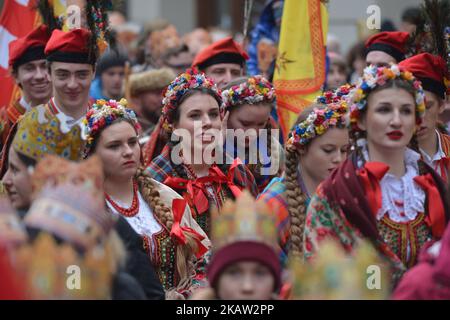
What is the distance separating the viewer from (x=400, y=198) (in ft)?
19.0

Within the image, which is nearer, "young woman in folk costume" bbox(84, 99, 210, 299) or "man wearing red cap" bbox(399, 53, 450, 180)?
"young woman in folk costume" bbox(84, 99, 210, 299)

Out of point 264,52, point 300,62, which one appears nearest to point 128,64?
point 264,52

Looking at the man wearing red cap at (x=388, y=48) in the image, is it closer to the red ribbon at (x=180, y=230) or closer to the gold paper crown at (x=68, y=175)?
the red ribbon at (x=180, y=230)

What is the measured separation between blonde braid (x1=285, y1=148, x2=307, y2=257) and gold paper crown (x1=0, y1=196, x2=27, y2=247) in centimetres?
198

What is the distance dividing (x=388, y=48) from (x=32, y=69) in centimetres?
271

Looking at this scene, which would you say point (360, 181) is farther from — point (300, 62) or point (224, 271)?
point (300, 62)

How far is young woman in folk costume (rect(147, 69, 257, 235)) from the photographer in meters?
7.28

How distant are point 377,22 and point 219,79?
1694 millimetres

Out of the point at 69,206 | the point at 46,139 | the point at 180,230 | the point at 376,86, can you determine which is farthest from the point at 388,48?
the point at 69,206

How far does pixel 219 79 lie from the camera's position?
9.06 meters

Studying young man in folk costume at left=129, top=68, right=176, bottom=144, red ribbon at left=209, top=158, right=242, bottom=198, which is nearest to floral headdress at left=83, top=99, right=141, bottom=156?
red ribbon at left=209, top=158, right=242, bottom=198

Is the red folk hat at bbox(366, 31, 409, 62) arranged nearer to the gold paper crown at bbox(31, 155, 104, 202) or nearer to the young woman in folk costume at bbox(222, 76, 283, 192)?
the young woman in folk costume at bbox(222, 76, 283, 192)

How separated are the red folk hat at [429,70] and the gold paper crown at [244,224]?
247 centimetres

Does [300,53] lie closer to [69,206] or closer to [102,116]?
[102,116]
